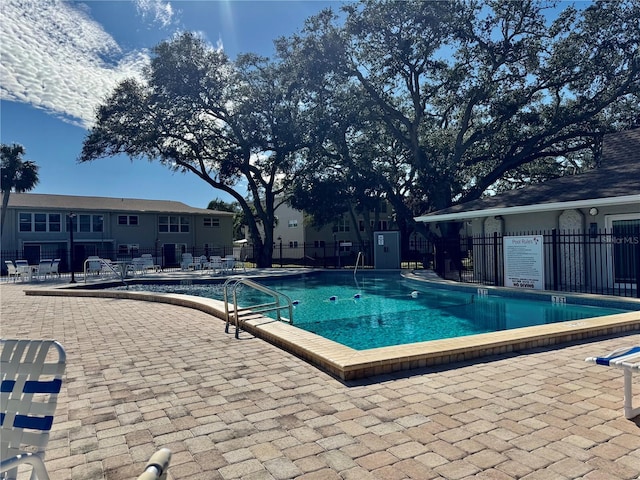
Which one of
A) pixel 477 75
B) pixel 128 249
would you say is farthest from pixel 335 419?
pixel 128 249

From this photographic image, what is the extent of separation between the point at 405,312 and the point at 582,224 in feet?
19.8

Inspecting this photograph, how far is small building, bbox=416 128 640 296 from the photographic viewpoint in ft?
35.6

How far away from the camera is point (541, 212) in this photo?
12992mm

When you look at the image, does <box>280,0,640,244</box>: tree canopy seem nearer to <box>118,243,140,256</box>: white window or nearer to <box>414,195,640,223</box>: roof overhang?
<box>414,195,640,223</box>: roof overhang

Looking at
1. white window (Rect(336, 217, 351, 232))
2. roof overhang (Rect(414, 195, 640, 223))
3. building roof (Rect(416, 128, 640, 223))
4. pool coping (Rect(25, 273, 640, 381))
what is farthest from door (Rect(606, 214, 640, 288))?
white window (Rect(336, 217, 351, 232))

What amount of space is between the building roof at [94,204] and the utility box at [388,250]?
60.9 ft

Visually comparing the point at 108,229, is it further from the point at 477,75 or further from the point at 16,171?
the point at 477,75

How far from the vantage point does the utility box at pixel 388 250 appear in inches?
798

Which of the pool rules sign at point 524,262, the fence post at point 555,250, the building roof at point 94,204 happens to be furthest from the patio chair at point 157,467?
the building roof at point 94,204

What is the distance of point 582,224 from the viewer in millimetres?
11984

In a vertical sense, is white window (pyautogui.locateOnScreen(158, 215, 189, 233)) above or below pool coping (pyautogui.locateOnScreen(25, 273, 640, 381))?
above

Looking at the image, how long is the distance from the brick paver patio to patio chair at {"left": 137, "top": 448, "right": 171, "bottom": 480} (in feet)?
3.48

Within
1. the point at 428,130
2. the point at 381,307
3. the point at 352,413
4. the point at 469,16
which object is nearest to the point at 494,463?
the point at 352,413

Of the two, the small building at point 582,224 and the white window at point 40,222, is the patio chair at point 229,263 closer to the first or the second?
the small building at point 582,224
